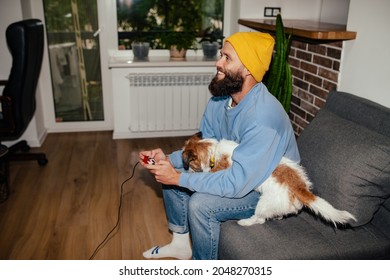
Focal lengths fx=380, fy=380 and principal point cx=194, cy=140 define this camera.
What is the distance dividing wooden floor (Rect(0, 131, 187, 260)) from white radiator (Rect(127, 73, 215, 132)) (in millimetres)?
334

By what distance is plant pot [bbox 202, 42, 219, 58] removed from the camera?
13.4ft

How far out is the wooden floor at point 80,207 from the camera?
226 centimetres

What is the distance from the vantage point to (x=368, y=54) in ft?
6.74

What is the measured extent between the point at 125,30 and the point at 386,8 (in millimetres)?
2808

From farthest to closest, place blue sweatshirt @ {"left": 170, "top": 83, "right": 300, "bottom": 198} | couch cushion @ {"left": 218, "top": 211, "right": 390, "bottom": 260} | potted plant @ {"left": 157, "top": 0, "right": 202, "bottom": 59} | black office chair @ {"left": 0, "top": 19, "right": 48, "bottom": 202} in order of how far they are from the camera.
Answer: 1. potted plant @ {"left": 157, "top": 0, "right": 202, "bottom": 59}
2. black office chair @ {"left": 0, "top": 19, "right": 48, "bottom": 202}
3. blue sweatshirt @ {"left": 170, "top": 83, "right": 300, "bottom": 198}
4. couch cushion @ {"left": 218, "top": 211, "right": 390, "bottom": 260}

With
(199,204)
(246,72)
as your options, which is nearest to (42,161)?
(199,204)

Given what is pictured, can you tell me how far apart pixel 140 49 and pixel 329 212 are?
2.93 metres

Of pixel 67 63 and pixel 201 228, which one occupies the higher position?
pixel 67 63

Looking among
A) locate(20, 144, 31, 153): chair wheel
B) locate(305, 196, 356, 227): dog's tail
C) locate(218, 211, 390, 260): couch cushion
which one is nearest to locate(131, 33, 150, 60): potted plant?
locate(20, 144, 31, 153): chair wheel

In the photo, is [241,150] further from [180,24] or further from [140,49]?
[180,24]

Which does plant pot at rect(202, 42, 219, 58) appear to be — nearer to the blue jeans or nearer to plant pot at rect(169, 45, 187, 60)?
plant pot at rect(169, 45, 187, 60)
